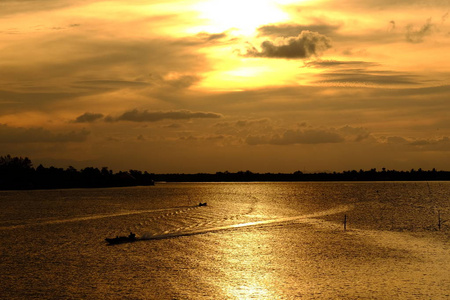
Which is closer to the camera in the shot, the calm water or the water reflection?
the water reflection

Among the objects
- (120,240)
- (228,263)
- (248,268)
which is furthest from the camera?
(120,240)

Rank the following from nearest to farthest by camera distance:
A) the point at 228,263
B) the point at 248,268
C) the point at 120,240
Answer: the point at 248,268, the point at 228,263, the point at 120,240

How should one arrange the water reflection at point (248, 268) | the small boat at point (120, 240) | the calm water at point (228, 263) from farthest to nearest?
the small boat at point (120, 240)
the calm water at point (228, 263)
the water reflection at point (248, 268)

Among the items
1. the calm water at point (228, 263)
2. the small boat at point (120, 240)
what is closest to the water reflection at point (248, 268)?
the calm water at point (228, 263)

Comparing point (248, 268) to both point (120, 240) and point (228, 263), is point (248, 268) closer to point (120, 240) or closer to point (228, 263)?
point (228, 263)

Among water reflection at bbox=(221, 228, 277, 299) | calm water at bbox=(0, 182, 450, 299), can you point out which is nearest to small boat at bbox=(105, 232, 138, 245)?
calm water at bbox=(0, 182, 450, 299)

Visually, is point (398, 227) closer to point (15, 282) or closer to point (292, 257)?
point (292, 257)

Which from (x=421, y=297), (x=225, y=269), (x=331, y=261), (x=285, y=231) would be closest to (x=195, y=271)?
(x=225, y=269)

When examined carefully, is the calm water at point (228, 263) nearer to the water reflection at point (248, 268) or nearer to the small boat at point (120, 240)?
the water reflection at point (248, 268)

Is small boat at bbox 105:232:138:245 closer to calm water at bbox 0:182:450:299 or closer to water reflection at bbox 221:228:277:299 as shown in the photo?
calm water at bbox 0:182:450:299

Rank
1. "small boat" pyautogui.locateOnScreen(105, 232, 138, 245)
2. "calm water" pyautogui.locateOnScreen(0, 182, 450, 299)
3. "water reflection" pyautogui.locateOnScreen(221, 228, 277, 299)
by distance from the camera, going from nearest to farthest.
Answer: "water reflection" pyautogui.locateOnScreen(221, 228, 277, 299) < "calm water" pyautogui.locateOnScreen(0, 182, 450, 299) < "small boat" pyautogui.locateOnScreen(105, 232, 138, 245)

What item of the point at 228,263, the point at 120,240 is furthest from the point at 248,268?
the point at 120,240

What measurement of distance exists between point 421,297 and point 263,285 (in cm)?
818

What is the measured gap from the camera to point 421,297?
25.5 m
